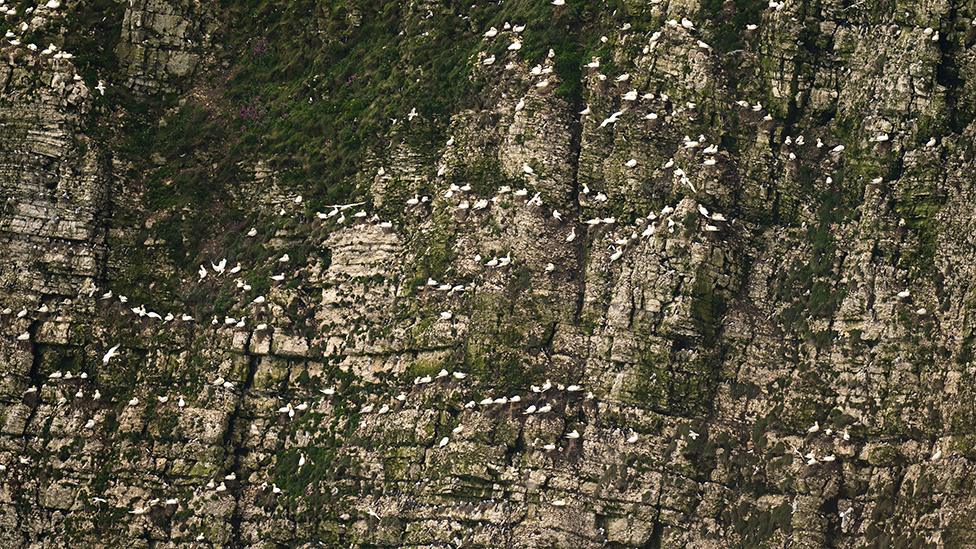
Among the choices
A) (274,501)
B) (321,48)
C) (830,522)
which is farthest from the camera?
(321,48)

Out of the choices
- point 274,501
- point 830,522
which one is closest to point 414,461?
point 274,501

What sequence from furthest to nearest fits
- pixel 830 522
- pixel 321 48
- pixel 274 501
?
pixel 321 48 → pixel 274 501 → pixel 830 522

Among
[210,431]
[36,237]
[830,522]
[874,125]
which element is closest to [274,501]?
[210,431]

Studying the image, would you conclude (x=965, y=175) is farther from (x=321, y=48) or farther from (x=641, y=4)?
(x=321, y=48)

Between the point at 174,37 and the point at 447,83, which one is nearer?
the point at 447,83

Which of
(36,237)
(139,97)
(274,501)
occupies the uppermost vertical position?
(139,97)

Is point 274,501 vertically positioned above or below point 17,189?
A: below
